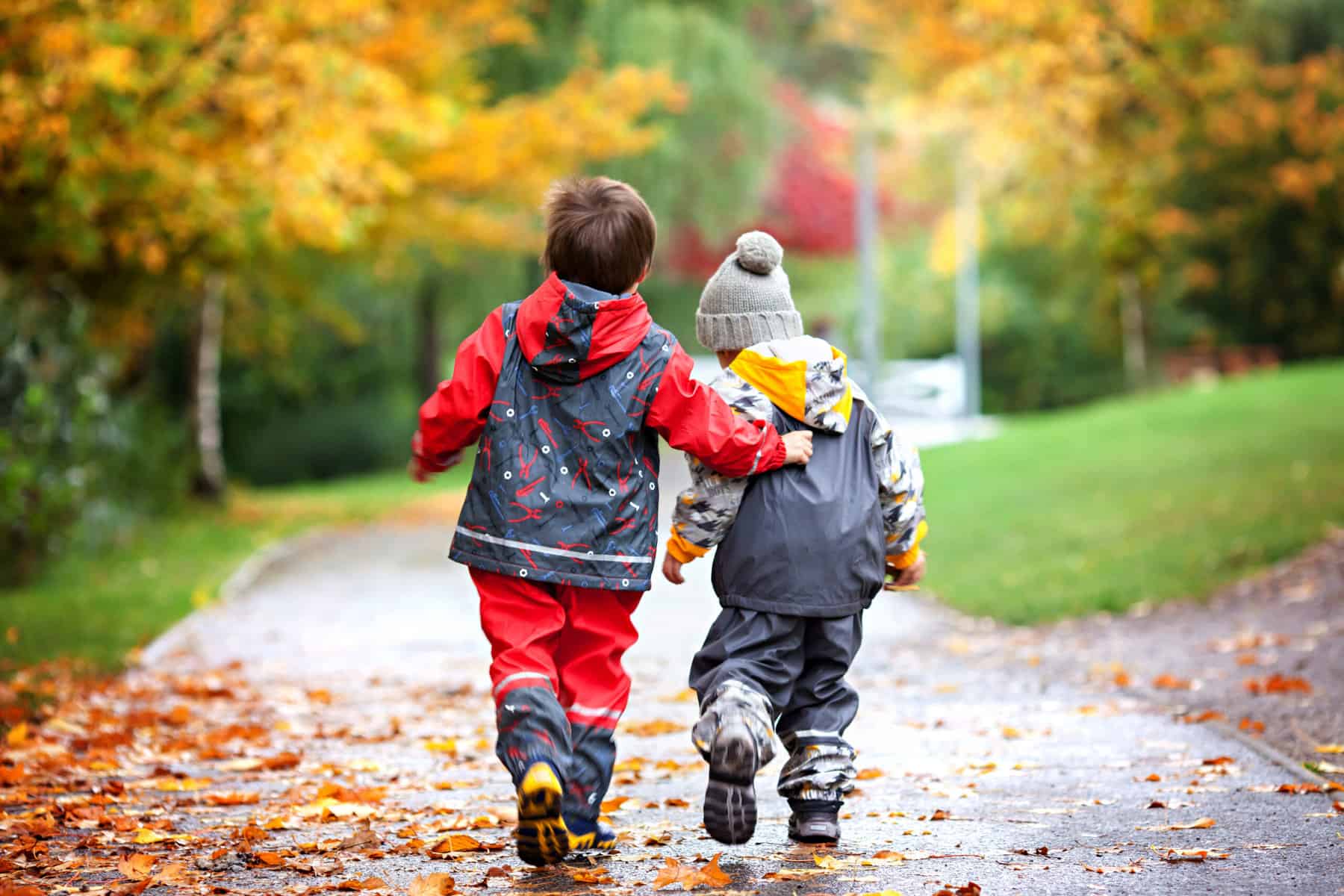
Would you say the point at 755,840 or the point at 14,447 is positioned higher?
the point at 14,447

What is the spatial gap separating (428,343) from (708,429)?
21.5 meters

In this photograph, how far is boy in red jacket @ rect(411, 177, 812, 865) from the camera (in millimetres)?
4223

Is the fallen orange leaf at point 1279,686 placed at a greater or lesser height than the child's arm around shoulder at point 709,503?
lesser

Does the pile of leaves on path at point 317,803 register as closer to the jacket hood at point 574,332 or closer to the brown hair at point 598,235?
the jacket hood at point 574,332

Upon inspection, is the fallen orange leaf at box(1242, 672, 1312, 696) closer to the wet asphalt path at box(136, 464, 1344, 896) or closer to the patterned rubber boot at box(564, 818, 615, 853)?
the wet asphalt path at box(136, 464, 1344, 896)

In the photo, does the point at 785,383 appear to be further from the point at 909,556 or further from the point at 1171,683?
the point at 1171,683

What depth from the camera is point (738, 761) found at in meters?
4.12

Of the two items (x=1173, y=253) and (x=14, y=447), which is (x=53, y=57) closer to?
(x=14, y=447)

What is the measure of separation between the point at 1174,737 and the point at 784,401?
2.52 m

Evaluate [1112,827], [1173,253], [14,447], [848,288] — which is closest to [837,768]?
[1112,827]

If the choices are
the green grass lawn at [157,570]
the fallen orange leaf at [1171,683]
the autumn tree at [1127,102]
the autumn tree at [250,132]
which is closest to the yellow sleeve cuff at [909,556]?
the fallen orange leaf at [1171,683]

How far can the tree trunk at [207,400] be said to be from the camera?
19562mm

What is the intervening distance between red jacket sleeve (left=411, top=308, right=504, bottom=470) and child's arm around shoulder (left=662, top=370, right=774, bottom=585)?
1.90 ft

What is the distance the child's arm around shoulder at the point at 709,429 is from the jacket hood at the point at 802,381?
12cm
